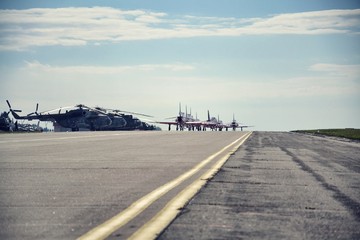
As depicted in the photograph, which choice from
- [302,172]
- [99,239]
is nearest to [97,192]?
[99,239]

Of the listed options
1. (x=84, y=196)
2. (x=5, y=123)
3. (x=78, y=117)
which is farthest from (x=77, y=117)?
(x=84, y=196)

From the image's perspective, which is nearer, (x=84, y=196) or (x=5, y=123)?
(x=84, y=196)

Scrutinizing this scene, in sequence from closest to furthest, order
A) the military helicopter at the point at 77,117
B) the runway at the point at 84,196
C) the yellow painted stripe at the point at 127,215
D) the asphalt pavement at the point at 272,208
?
the yellow painted stripe at the point at 127,215, the asphalt pavement at the point at 272,208, the runway at the point at 84,196, the military helicopter at the point at 77,117

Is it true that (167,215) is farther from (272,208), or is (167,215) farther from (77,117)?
(77,117)

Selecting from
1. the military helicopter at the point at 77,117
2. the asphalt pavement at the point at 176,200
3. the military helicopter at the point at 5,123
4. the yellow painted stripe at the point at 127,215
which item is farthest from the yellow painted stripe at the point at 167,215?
the military helicopter at the point at 77,117

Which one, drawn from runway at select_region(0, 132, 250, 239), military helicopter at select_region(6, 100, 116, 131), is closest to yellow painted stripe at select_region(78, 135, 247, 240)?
runway at select_region(0, 132, 250, 239)

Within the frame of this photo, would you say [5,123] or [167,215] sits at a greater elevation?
[5,123]

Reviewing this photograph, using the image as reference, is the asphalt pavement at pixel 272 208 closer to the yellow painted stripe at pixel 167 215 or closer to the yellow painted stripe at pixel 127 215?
the yellow painted stripe at pixel 167 215

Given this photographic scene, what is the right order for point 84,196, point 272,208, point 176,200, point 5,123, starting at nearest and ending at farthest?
point 272,208
point 176,200
point 84,196
point 5,123

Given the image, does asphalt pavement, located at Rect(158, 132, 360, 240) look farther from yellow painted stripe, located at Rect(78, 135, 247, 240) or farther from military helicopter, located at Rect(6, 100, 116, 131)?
military helicopter, located at Rect(6, 100, 116, 131)

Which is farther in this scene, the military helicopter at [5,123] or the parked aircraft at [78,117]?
the parked aircraft at [78,117]

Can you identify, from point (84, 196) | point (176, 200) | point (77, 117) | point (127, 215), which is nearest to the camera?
point (127, 215)

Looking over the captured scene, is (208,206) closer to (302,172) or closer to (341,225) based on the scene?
(341,225)

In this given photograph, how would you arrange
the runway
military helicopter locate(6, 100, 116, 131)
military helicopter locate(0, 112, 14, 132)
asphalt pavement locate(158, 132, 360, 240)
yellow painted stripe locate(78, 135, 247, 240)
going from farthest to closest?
military helicopter locate(6, 100, 116, 131) → military helicopter locate(0, 112, 14, 132) → the runway → asphalt pavement locate(158, 132, 360, 240) → yellow painted stripe locate(78, 135, 247, 240)
